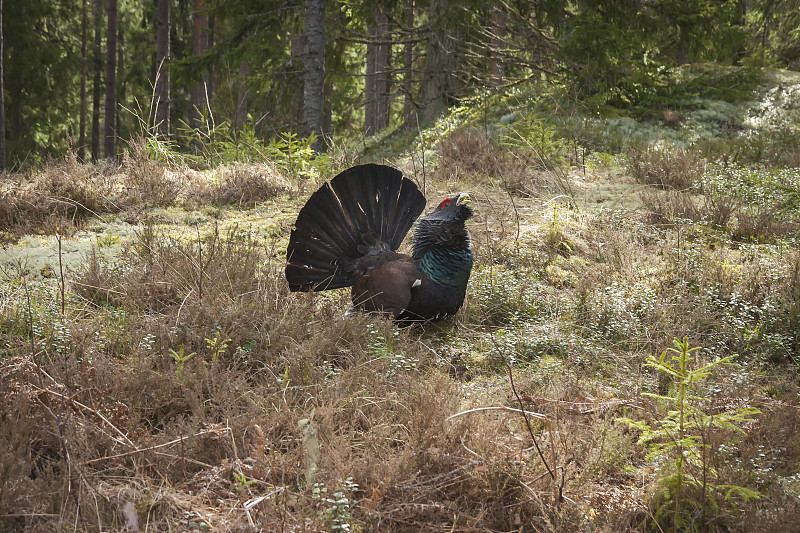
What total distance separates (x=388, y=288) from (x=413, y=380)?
3.87 ft

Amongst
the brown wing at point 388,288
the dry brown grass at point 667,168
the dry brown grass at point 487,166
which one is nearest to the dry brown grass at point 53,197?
the brown wing at point 388,288

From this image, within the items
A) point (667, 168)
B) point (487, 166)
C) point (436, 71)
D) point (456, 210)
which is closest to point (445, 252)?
point (456, 210)

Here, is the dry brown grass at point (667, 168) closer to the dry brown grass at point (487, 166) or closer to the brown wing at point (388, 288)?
the dry brown grass at point (487, 166)

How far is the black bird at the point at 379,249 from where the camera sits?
14.2ft

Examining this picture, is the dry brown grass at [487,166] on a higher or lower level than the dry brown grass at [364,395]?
higher

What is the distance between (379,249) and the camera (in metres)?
4.80

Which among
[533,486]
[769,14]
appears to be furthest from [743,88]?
[533,486]

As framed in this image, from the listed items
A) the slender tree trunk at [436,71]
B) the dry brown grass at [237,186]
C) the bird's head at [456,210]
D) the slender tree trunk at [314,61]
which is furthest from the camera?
the slender tree trunk at [436,71]

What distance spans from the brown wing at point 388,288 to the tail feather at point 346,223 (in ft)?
1.14

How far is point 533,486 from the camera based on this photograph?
2.55 meters

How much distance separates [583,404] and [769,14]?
42.6 feet

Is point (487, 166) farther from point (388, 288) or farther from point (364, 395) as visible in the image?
point (364, 395)

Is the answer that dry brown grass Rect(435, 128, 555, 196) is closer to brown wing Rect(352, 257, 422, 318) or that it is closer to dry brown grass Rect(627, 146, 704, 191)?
dry brown grass Rect(627, 146, 704, 191)

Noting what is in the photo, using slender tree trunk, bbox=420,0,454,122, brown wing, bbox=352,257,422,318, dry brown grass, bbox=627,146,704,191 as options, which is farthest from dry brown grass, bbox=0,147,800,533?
slender tree trunk, bbox=420,0,454,122
